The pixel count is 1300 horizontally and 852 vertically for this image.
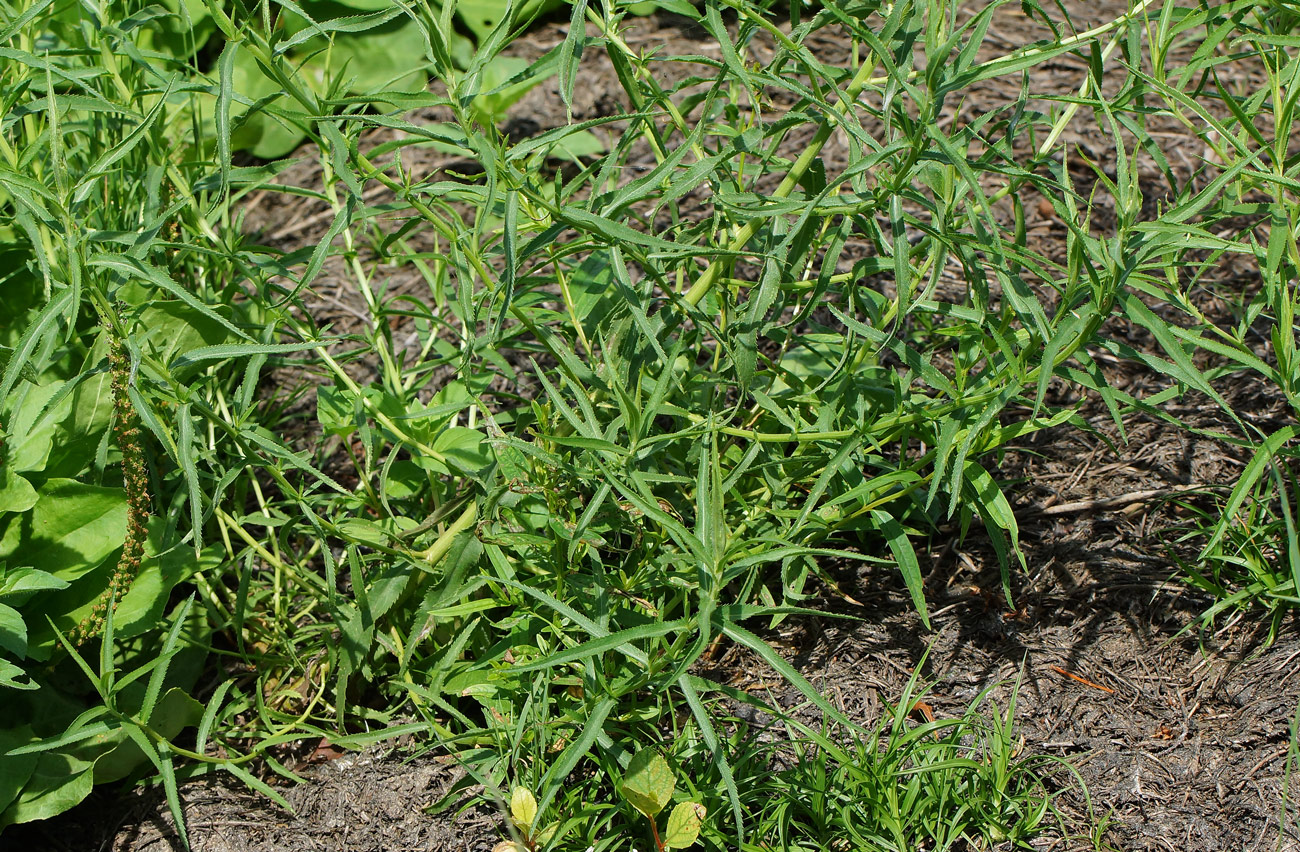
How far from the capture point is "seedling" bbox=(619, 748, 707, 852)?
5.19ft

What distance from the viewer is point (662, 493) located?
1.86 metres

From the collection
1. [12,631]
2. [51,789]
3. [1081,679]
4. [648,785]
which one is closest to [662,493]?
[648,785]

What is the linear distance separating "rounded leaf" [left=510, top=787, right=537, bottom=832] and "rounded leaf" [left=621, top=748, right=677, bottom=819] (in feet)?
0.47

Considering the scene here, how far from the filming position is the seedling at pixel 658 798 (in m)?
1.58

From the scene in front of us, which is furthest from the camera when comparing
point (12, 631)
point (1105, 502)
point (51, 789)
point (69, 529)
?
point (1105, 502)

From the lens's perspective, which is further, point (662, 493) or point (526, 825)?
point (662, 493)

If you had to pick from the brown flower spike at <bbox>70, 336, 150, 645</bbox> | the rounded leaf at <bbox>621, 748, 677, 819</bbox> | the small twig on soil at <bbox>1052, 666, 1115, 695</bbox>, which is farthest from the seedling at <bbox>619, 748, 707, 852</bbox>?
the brown flower spike at <bbox>70, 336, 150, 645</bbox>

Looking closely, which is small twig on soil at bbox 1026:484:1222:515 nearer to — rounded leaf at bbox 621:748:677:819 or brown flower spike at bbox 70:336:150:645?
rounded leaf at bbox 621:748:677:819

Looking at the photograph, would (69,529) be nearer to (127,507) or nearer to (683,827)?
(127,507)

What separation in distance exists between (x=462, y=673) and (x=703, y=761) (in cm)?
44

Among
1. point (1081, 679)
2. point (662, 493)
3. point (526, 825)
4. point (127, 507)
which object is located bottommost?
point (1081, 679)

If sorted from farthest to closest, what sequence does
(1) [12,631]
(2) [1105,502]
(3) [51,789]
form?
(2) [1105,502] < (3) [51,789] < (1) [12,631]

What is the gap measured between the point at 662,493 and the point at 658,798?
52 cm

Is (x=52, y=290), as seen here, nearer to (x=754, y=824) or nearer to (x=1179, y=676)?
(x=754, y=824)
